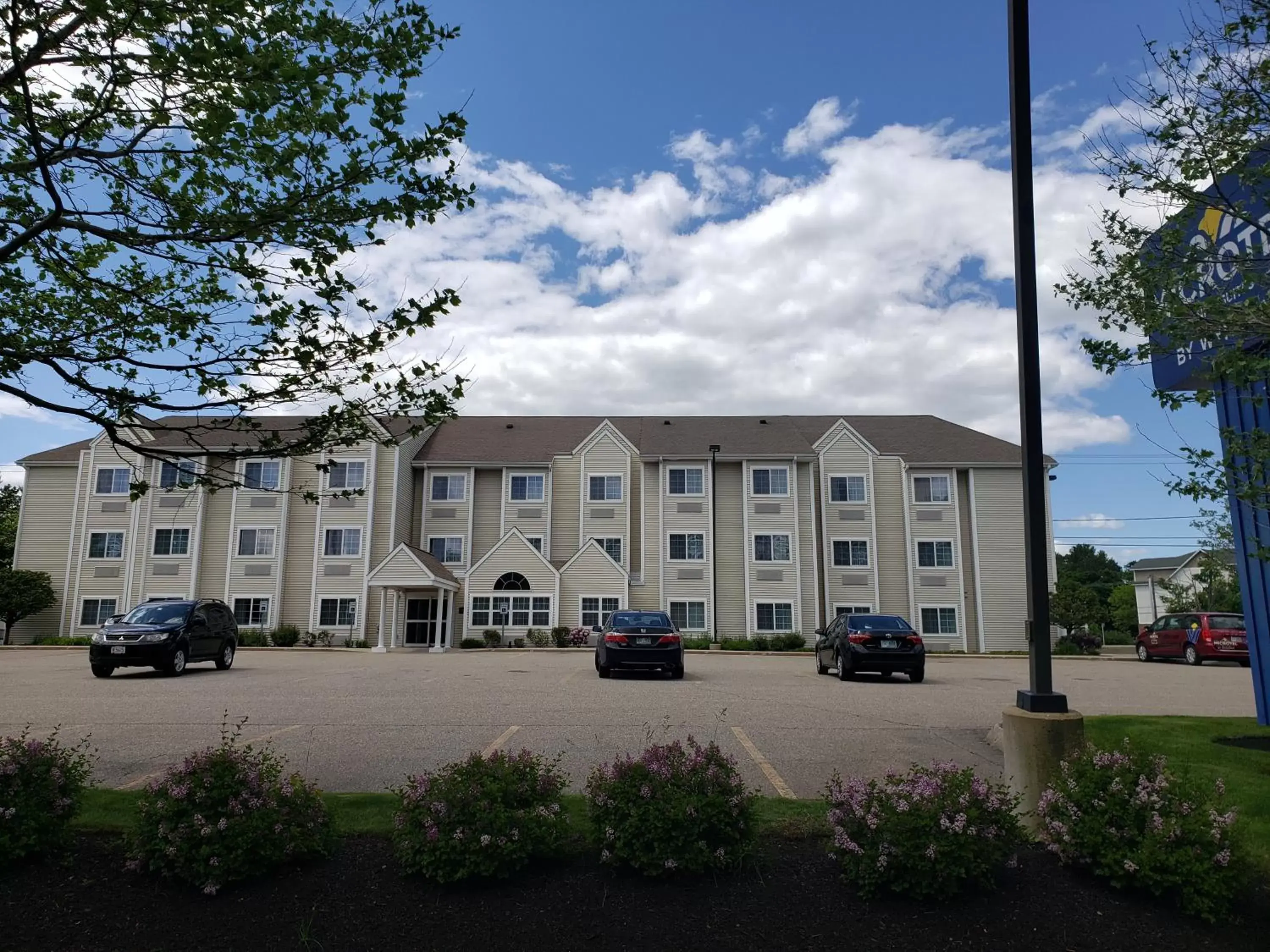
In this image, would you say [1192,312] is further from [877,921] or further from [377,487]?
[377,487]

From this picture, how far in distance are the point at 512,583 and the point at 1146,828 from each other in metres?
34.0

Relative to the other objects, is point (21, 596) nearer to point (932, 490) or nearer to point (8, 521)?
point (8, 521)

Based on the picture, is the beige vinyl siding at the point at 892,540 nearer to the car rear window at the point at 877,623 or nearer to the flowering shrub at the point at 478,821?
the car rear window at the point at 877,623

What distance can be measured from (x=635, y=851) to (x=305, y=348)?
13.9 ft

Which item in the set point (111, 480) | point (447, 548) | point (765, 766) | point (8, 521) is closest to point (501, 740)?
point (765, 766)

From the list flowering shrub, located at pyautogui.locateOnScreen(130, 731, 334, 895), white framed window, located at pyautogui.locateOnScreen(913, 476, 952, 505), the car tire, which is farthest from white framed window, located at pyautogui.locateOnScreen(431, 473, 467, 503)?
flowering shrub, located at pyautogui.locateOnScreen(130, 731, 334, 895)

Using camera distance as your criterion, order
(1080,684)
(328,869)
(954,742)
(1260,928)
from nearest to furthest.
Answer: (1260,928) < (328,869) < (954,742) < (1080,684)

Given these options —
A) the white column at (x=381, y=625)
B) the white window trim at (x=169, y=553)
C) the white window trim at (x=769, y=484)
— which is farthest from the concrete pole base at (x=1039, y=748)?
the white window trim at (x=169, y=553)

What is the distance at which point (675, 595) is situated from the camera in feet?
127

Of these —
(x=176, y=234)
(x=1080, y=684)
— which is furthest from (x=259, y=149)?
(x=1080, y=684)

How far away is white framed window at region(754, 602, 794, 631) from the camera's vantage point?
126 feet

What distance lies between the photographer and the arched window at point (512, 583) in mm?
37469

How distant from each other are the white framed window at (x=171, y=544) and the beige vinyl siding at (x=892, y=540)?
29756 millimetres

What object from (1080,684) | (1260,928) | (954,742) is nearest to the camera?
(1260,928)
